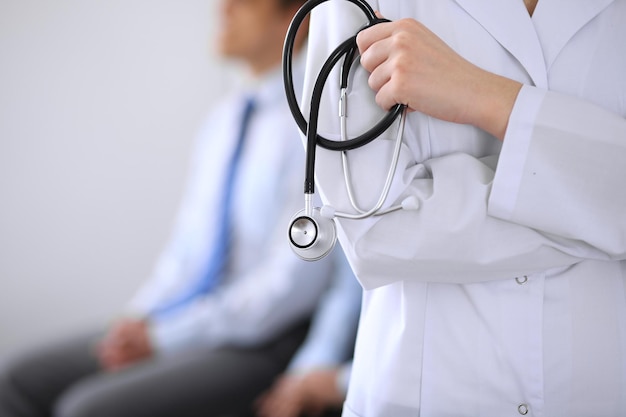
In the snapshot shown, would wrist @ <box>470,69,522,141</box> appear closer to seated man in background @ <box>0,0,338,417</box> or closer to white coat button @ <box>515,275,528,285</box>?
white coat button @ <box>515,275,528,285</box>

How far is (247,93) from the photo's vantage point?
1.93 metres

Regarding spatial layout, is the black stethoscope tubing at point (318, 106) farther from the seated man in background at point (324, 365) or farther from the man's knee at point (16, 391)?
the man's knee at point (16, 391)

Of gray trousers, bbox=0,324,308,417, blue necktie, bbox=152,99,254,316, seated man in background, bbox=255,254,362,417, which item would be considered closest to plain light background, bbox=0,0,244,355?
gray trousers, bbox=0,324,308,417

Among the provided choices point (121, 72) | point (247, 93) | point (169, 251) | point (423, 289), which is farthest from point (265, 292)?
point (121, 72)

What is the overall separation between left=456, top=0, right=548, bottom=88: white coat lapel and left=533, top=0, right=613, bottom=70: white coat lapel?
0.04 feet

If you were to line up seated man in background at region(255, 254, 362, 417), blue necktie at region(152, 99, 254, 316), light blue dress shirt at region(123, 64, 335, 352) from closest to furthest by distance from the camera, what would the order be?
seated man in background at region(255, 254, 362, 417) → light blue dress shirt at region(123, 64, 335, 352) → blue necktie at region(152, 99, 254, 316)

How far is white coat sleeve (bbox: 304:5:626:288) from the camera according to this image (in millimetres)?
636

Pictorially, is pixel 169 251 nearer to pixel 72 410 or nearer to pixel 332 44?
pixel 72 410

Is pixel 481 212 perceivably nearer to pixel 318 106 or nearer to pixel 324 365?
pixel 318 106

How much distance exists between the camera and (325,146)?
65 centimetres

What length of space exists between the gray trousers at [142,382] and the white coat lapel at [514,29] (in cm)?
112

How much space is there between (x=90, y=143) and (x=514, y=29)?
6.96 ft

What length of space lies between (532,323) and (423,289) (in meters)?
0.12

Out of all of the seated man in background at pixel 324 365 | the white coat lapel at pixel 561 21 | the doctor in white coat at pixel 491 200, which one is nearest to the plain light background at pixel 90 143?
the seated man in background at pixel 324 365
